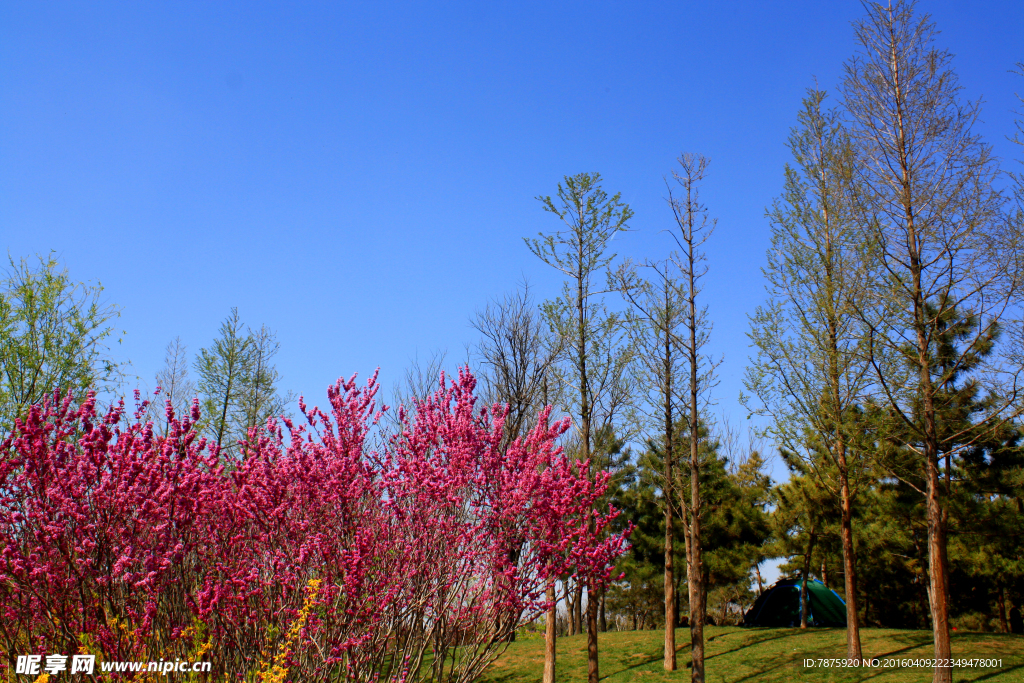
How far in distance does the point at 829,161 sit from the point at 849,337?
13.6 feet

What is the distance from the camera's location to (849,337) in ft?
39.2

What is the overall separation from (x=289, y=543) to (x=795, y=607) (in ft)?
66.7

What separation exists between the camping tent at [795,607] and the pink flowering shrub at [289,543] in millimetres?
18494

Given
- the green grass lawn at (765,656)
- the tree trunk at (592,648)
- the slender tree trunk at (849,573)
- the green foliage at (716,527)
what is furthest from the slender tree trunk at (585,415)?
the green foliage at (716,527)

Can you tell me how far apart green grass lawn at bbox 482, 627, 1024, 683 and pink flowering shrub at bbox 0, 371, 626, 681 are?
8827mm

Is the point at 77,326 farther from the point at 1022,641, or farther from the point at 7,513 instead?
the point at 1022,641

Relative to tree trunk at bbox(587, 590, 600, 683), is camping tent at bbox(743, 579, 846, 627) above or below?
below

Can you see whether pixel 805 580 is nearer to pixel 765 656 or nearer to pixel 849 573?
pixel 765 656

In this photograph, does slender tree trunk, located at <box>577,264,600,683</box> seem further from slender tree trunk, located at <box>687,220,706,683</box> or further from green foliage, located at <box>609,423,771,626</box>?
green foliage, located at <box>609,423,771,626</box>

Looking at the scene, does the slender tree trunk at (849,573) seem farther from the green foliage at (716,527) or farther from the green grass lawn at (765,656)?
the green foliage at (716,527)

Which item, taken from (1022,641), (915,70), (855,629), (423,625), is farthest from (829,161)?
(423,625)

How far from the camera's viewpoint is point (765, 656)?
44.4 ft

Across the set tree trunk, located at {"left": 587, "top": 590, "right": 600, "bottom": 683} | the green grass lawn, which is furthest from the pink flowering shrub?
the green grass lawn

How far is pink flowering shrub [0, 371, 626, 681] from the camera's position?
4.52m
